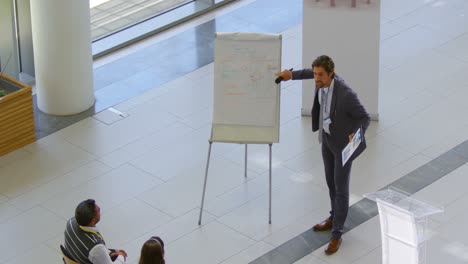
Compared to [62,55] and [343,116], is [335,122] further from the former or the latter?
[62,55]

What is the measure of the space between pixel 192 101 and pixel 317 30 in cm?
160

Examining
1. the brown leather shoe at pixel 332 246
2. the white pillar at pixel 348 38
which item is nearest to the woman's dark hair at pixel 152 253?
the brown leather shoe at pixel 332 246

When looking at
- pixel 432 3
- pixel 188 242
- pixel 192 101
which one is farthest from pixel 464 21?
pixel 188 242

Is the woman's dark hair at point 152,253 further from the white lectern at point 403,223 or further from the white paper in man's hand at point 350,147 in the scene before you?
the white paper in man's hand at point 350,147

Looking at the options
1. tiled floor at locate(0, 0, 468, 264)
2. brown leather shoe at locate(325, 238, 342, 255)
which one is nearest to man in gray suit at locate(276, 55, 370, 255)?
brown leather shoe at locate(325, 238, 342, 255)

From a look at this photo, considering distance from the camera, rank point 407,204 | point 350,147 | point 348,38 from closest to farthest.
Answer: point 407,204 < point 350,147 < point 348,38

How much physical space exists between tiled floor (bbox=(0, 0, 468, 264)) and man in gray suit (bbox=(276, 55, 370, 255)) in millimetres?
359

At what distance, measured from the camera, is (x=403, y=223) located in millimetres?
6738

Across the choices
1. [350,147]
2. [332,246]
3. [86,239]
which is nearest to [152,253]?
[86,239]

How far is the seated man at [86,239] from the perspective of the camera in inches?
256

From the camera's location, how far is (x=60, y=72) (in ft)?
33.4

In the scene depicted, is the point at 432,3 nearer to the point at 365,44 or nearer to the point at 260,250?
the point at 365,44

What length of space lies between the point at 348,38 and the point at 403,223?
3436 mm

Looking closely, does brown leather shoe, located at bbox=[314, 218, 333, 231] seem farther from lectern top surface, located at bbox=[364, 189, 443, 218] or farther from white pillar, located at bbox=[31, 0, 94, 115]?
Answer: white pillar, located at bbox=[31, 0, 94, 115]
